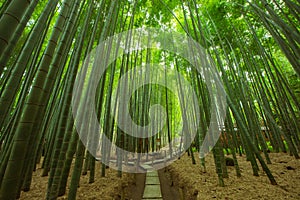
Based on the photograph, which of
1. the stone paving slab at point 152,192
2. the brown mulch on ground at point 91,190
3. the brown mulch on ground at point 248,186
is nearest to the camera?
the brown mulch on ground at point 248,186

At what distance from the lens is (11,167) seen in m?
0.83

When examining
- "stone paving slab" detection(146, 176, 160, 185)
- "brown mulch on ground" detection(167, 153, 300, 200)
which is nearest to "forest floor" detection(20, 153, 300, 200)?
"brown mulch on ground" detection(167, 153, 300, 200)

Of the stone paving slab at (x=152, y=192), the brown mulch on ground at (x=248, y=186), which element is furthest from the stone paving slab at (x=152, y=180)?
the brown mulch on ground at (x=248, y=186)

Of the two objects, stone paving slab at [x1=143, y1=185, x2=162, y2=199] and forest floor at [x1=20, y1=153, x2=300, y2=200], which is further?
stone paving slab at [x1=143, y1=185, x2=162, y2=199]

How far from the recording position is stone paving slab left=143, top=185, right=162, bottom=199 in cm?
290

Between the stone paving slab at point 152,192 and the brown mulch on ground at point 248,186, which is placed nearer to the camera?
the brown mulch on ground at point 248,186

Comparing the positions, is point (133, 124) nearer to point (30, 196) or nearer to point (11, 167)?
point (30, 196)

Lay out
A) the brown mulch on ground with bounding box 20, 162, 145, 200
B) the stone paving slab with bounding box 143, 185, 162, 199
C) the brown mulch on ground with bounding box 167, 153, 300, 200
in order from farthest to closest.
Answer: the stone paving slab with bounding box 143, 185, 162, 199 < the brown mulch on ground with bounding box 20, 162, 145, 200 < the brown mulch on ground with bounding box 167, 153, 300, 200

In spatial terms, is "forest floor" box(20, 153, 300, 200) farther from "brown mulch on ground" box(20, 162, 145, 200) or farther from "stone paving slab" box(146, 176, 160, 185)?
"stone paving slab" box(146, 176, 160, 185)

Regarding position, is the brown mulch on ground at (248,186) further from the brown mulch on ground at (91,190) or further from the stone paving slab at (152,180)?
the stone paving slab at (152,180)

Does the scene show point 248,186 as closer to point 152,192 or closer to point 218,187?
point 218,187

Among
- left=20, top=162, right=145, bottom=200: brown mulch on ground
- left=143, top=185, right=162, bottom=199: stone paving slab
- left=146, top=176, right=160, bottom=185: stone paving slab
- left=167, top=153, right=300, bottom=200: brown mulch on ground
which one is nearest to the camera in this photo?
left=167, top=153, right=300, bottom=200: brown mulch on ground

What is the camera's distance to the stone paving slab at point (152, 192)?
2.90m

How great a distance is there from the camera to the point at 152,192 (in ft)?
10.2
